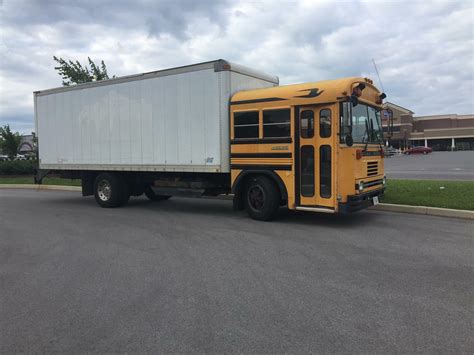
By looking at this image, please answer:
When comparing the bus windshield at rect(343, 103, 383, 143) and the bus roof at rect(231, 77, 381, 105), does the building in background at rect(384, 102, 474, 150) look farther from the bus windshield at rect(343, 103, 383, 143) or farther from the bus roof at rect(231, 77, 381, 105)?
the bus roof at rect(231, 77, 381, 105)

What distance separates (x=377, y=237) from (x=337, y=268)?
7.16 ft

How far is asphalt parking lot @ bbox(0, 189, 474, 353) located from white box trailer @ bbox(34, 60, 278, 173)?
7.11 ft

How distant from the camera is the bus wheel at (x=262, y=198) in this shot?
9.14 metres

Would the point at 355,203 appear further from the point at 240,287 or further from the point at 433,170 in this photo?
the point at 433,170

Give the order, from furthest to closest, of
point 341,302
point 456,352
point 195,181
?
point 195,181, point 341,302, point 456,352

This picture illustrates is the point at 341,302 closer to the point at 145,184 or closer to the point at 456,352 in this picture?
the point at 456,352

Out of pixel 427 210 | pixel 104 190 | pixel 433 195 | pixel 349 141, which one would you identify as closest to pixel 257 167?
pixel 349 141

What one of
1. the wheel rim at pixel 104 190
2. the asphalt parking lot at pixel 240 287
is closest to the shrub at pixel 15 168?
the wheel rim at pixel 104 190

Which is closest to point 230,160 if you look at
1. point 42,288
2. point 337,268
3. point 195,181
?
point 195,181

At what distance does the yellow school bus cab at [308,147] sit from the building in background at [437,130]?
92.9m

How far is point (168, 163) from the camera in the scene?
10789mm

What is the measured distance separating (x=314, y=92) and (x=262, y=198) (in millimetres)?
2547

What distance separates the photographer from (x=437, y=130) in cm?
10106

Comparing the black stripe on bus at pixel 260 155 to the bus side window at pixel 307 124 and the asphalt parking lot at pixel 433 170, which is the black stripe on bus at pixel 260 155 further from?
the asphalt parking lot at pixel 433 170
